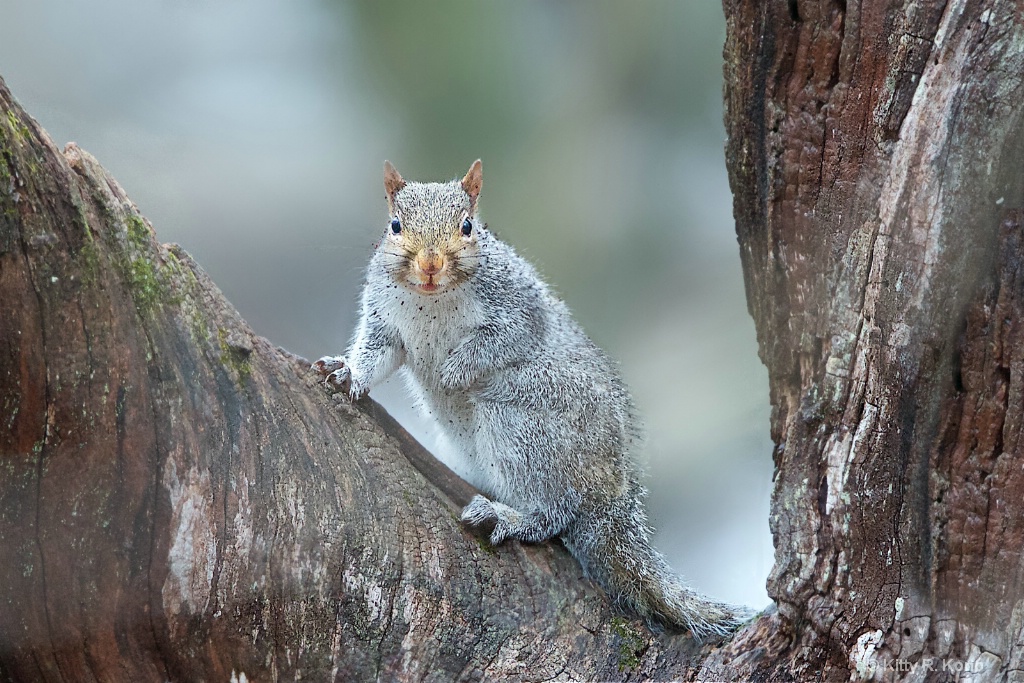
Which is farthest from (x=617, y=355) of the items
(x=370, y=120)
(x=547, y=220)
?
(x=370, y=120)

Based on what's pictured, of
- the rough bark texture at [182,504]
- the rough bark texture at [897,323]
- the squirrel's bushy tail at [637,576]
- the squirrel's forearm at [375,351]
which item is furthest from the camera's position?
the squirrel's forearm at [375,351]

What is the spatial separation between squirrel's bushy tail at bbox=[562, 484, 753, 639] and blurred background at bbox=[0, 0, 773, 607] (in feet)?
0.46

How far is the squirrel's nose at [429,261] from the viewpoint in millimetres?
2037

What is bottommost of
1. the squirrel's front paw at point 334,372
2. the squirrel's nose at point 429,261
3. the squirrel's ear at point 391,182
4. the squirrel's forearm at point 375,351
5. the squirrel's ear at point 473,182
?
the squirrel's front paw at point 334,372

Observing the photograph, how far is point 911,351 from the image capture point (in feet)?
5.50

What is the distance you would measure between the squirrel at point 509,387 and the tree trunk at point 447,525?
0.95ft

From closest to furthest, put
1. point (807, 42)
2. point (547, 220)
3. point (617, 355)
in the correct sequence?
point (807, 42) < point (617, 355) < point (547, 220)

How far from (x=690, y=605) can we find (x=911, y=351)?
84 cm

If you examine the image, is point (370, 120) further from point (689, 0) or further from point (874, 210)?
point (874, 210)

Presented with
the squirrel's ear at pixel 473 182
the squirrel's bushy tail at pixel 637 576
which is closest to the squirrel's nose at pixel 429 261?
the squirrel's ear at pixel 473 182

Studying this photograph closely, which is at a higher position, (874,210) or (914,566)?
(874,210)

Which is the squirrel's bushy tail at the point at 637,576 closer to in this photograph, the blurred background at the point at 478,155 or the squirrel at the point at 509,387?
the squirrel at the point at 509,387

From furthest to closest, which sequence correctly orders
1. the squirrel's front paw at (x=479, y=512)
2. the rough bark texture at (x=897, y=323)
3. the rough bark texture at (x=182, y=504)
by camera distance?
1. the squirrel's front paw at (x=479, y=512)
2. the rough bark texture at (x=897, y=323)
3. the rough bark texture at (x=182, y=504)

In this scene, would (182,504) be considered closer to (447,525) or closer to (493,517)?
(447,525)
